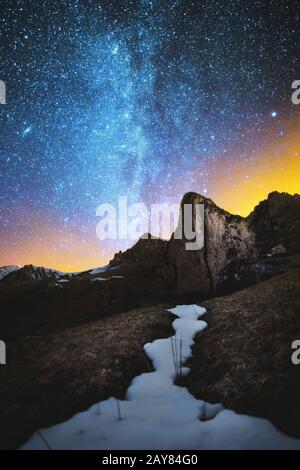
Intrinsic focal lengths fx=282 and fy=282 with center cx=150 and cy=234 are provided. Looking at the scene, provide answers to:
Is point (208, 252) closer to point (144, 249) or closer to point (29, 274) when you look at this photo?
point (144, 249)

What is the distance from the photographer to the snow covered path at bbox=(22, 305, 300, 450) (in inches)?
237

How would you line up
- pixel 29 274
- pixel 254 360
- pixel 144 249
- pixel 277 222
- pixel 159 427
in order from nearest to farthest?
pixel 159 427
pixel 254 360
pixel 277 222
pixel 144 249
pixel 29 274

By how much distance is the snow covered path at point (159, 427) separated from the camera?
19.8 feet

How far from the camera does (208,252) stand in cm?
2170

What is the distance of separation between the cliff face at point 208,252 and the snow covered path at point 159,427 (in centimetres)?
1282

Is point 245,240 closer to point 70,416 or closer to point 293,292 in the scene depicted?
point 293,292

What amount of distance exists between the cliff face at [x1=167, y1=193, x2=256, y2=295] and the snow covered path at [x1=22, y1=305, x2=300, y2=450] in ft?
42.0

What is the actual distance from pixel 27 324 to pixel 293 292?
17.9 m

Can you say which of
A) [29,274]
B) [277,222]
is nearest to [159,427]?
→ [277,222]

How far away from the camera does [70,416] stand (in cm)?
766

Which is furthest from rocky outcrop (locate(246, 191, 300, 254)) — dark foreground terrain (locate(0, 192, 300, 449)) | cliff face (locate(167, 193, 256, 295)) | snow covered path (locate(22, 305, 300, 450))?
snow covered path (locate(22, 305, 300, 450))

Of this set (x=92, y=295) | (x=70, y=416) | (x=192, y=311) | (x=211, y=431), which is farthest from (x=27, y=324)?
(x=211, y=431)

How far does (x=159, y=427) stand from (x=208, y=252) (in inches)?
627

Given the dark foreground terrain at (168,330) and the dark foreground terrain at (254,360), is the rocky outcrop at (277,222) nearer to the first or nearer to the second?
the dark foreground terrain at (168,330)
